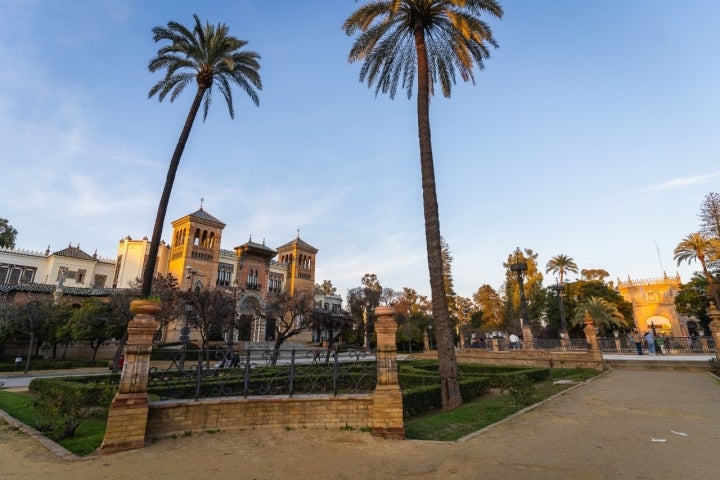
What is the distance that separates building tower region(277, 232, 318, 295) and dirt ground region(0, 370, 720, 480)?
4787 cm

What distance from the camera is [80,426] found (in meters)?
8.52

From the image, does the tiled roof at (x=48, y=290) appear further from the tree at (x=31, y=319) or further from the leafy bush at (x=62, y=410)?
the leafy bush at (x=62, y=410)

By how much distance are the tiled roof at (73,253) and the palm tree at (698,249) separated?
228ft

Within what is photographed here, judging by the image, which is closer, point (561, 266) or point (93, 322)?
point (93, 322)

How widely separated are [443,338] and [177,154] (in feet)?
46.9

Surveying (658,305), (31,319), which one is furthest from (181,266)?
(658,305)

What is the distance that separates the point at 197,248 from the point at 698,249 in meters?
55.3

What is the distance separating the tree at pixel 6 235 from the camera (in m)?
50.9

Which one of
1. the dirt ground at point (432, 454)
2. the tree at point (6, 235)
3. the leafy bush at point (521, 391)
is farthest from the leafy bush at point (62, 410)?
the tree at point (6, 235)

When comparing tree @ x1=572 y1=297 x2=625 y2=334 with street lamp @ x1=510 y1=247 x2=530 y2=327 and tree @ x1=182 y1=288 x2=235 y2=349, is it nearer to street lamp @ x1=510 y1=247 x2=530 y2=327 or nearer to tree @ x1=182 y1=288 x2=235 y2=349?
street lamp @ x1=510 y1=247 x2=530 y2=327

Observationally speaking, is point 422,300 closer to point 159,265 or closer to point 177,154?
point 159,265

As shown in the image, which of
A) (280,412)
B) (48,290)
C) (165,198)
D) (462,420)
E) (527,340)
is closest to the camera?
(280,412)

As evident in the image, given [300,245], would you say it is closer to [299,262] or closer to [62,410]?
[299,262]

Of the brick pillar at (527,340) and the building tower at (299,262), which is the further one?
the building tower at (299,262)
